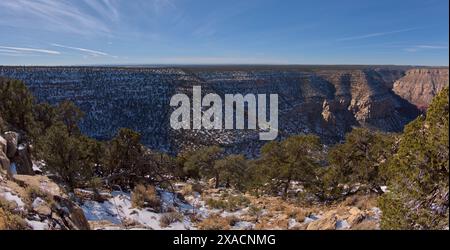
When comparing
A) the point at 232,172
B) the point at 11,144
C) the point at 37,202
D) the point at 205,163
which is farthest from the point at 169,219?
the point at 205,163

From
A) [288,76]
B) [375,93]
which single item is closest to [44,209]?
[288,76]

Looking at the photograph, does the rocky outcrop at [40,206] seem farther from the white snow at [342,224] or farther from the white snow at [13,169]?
the white snow at [342,224]

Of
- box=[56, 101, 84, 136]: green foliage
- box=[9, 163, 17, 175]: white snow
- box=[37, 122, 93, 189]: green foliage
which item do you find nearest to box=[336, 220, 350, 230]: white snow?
box=[37, 122, 93, 189]: green foliage

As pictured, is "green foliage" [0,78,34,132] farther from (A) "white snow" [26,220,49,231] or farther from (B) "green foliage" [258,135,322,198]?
(B) "green foliage" [258,135,322,198]

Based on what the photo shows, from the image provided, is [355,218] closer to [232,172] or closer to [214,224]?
[214,224]

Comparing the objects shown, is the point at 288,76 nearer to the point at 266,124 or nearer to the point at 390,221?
the point at 266,124
